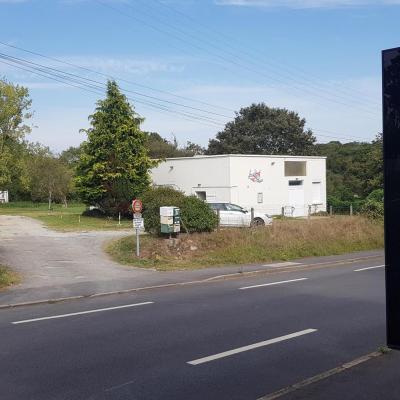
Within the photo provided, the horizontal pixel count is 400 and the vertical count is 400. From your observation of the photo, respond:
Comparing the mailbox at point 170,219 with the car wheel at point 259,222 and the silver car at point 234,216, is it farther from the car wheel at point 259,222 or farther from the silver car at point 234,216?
the silver car at point 234,216

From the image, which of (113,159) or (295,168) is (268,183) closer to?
(295,168)

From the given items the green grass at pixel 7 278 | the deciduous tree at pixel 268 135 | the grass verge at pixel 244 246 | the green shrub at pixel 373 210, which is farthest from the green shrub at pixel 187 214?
the deciduous tree at pixel 268 135

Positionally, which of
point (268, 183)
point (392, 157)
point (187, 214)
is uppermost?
point (268, 183)

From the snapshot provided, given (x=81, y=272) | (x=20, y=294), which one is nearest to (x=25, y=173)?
(x=81, y=272)

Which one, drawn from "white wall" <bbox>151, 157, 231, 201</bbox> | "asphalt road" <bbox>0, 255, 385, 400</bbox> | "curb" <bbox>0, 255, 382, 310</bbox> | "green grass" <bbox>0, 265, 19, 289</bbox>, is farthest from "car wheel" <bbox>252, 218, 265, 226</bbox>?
"asphalt road" <bbox>0, 255, 385, 400</bbox>

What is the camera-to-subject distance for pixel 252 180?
44688 millimetres

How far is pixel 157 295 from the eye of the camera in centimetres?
1367

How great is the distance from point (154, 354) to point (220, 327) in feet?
6.45

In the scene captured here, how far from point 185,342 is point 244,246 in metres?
13.4

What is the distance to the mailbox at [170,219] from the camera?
20.8 m

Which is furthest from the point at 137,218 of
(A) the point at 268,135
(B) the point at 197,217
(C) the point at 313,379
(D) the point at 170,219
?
(A) the point at 268,135

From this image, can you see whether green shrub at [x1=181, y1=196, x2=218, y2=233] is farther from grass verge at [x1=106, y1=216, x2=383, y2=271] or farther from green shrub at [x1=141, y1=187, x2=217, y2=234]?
grass verge at [x1=106, y1=216, x2=383, y2=271]

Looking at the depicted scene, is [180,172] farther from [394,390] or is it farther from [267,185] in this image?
[394,390]

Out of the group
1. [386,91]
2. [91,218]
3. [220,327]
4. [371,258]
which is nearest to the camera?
[386,91]
